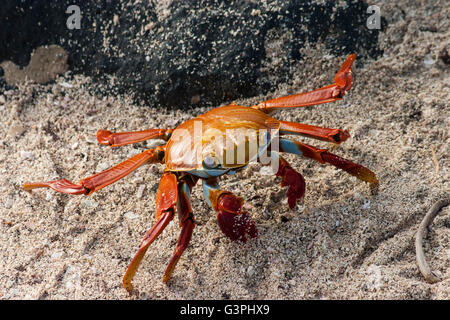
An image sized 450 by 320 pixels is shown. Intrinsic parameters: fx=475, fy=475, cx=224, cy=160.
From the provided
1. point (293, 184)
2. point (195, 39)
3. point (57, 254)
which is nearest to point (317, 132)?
point (293, 184)

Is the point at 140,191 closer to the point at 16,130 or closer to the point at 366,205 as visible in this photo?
the point at 16,130

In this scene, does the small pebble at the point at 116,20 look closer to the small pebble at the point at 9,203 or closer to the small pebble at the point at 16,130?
the small pebble at the point at 16,130

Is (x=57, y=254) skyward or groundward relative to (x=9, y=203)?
groundward

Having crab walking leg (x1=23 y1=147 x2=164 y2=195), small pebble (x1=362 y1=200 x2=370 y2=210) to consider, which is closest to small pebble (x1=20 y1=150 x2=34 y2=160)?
crab walking leg (x1=23 y1=147 x2=164 y2=195)
